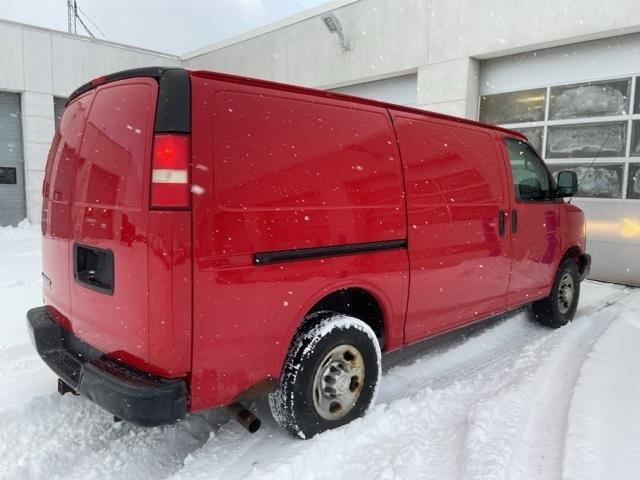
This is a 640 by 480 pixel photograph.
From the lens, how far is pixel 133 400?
221 centimetres

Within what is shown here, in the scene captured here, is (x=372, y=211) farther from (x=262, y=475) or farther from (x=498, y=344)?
(x=498, y=344)

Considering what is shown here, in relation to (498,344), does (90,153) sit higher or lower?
higher

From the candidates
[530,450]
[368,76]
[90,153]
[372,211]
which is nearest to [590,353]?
[530,450]

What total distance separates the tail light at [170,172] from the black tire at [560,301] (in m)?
4.31

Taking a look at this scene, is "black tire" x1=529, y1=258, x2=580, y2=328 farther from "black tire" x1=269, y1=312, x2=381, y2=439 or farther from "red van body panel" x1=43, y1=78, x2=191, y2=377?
"red van body panel" x1=43, y1=78, x2=191, y2=377

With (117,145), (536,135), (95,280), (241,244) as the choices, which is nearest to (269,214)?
(241,244)

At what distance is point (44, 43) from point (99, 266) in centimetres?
1275

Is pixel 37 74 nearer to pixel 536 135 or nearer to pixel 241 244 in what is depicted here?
pixel 536 135

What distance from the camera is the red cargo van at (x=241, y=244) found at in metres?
2.27

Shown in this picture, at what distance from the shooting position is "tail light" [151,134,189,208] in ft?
7.31

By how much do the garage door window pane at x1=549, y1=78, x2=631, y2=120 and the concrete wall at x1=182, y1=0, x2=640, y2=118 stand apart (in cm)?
75

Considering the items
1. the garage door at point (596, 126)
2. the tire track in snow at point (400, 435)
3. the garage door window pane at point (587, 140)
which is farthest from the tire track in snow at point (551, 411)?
the garage door window pane at point (587, 140)

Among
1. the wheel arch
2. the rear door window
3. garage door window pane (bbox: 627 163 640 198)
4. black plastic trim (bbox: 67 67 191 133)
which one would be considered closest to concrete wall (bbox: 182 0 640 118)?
garage door window pane (bbox: 627 163 640 198)

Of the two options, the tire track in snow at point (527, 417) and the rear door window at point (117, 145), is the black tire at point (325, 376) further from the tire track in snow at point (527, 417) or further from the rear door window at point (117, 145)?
the rear door window at point (117, 145)
